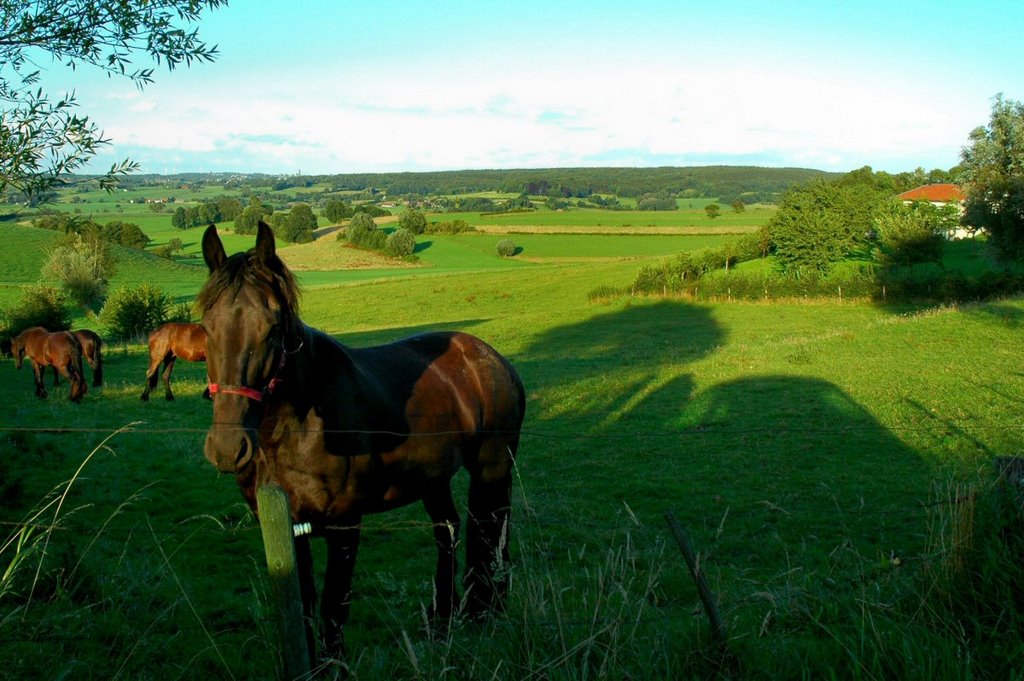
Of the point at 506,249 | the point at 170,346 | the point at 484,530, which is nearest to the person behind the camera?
the point at 484,530

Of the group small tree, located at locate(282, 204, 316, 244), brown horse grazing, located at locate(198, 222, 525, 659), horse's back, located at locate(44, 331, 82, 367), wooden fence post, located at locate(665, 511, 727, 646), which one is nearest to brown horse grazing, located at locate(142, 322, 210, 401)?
horse's back, located at locate(44, 331, 82, 367)

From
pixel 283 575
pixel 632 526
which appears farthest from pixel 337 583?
pixel 632 526

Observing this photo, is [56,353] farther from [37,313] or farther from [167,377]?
[37,313]

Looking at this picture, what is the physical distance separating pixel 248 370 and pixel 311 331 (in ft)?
2.93

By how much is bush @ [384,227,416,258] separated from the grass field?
60.3m

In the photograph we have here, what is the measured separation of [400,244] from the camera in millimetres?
90312

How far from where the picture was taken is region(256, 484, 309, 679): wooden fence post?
306cm

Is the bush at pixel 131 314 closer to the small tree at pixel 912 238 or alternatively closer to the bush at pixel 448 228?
the small tree at pixel 912 238

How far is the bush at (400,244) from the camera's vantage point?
90.3 m

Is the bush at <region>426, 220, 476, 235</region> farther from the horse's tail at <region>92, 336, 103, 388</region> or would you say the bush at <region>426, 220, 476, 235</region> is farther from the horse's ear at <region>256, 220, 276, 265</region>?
the horse's ear at <region>256, 220, 276, 265</region>

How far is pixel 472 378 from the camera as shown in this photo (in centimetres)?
588

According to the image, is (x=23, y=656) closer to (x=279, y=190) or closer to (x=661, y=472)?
(x=661, y=472)

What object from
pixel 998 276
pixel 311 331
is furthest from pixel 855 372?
pixel 998 276

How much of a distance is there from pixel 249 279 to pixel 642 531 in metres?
5.15
